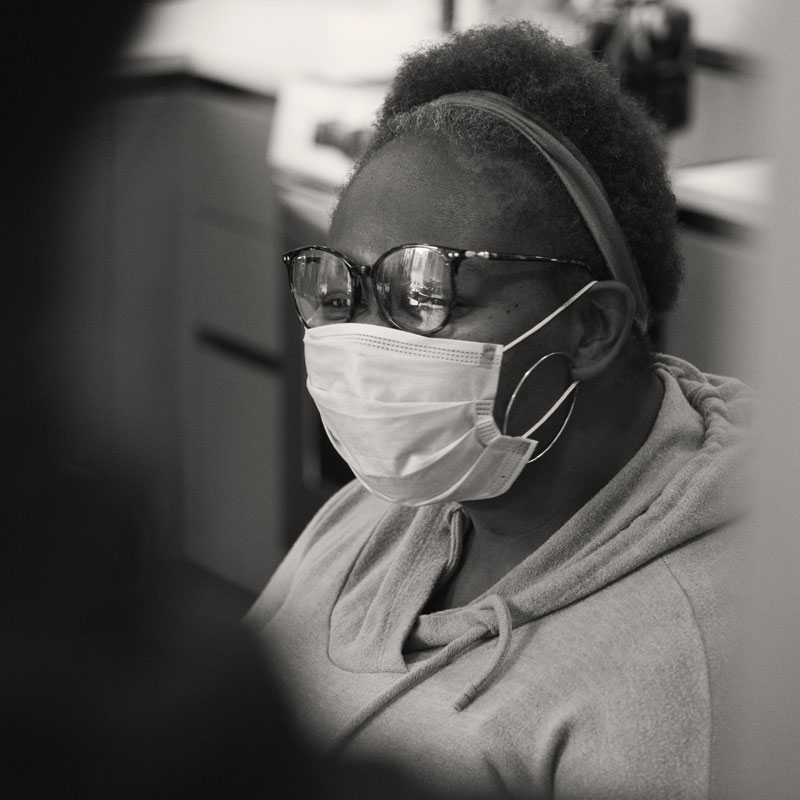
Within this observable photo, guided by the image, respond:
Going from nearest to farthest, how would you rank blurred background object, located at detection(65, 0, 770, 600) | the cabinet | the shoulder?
the shoulder < blurred background object, located at detection(65, 0, 770, 600) < the cabinet

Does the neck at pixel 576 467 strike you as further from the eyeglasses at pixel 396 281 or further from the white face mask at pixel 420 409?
the eyeglasses at pixel 396 281

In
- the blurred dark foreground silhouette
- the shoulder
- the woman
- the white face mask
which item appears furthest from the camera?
the white face mask

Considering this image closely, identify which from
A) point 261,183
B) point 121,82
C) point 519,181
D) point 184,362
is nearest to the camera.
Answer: point 121,82

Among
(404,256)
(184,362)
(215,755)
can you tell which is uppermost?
(215,755)

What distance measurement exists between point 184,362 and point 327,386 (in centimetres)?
255

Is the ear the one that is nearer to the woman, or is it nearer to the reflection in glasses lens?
the woman

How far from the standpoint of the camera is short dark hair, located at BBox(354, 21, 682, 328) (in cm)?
127

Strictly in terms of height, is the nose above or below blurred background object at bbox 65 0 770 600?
above

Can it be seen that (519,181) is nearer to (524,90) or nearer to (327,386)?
(524,90)

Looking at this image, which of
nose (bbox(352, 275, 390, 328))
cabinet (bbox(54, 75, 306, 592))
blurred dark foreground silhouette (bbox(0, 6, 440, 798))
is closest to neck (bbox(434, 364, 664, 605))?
nose (bbox(352, 275, 390, 328))

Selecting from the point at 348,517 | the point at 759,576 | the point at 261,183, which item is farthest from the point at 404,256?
the point at 261,183

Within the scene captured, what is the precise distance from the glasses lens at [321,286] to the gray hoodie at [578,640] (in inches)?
11.7

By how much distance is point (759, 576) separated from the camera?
1.09ft

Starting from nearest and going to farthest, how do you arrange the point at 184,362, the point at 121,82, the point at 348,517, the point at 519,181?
the point at 121,82 → the point at 519,181 → the point at 348,517 → the point at 184,362
